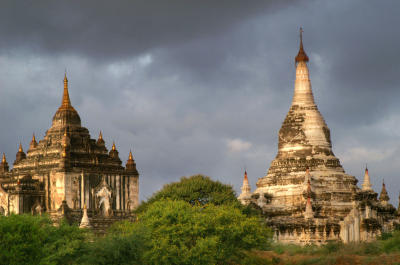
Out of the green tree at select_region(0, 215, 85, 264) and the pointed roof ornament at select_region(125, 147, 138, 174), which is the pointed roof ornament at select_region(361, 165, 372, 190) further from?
the green tree at select_region(0, 215, 85, 264)

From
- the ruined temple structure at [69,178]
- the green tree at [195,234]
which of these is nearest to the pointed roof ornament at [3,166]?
the ruined temple structure at [69,178]

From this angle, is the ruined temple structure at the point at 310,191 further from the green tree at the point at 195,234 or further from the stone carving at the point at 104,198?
the green tree at the point at 195,234

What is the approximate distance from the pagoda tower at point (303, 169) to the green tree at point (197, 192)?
32.0 ft

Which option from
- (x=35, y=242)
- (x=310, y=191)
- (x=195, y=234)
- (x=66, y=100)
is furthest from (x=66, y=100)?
(x=35, y=242)

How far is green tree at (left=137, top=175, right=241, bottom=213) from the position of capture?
241 feet

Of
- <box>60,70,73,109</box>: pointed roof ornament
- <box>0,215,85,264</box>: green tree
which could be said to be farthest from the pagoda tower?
<box>0,215,85,264</box>: green tree

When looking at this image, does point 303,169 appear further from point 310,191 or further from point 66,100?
point 66,100

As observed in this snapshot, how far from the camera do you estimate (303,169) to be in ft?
284

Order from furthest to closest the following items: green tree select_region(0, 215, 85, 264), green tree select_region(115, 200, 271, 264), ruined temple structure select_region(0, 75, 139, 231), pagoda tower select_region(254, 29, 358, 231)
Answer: ruined temple structure select_region(0, 75, 139, 231)
pagoda tower select_region(254, 29, 358, 231)
green tree select_region(115, 200, 271, 264)
green tree select_region(0, 215, 85, 264)

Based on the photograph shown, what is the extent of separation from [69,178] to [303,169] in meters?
18.4

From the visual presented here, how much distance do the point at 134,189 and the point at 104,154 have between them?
12.6 ft

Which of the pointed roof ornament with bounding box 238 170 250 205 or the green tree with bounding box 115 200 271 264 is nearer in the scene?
the green tree with bounding box 115 200 271 264

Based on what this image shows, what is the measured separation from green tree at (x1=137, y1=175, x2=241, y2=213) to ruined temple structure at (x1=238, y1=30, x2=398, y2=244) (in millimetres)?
9369

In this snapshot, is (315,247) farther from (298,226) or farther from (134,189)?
(134,189)
